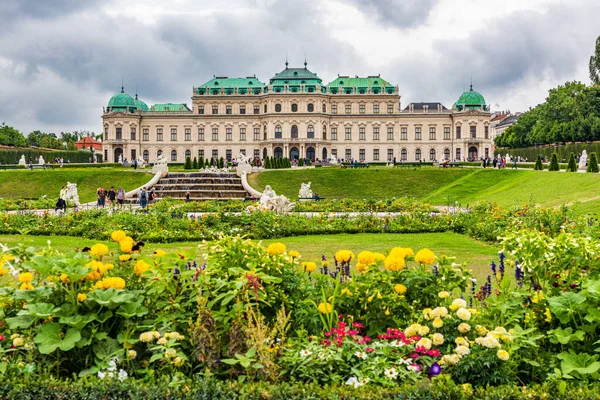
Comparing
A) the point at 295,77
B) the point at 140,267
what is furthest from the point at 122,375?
the point at 295,77

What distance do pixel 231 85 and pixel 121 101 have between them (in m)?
15.2

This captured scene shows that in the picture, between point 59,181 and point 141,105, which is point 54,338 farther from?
point 141,105

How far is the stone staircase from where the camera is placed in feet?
119

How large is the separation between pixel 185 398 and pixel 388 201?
20401mm

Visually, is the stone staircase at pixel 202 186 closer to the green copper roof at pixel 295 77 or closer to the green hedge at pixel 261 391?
the green hedge at pixel 261 391

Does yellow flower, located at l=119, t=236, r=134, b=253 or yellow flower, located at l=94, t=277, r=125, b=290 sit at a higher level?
yellow flower, located at l=119, t=236, r=134, b=253

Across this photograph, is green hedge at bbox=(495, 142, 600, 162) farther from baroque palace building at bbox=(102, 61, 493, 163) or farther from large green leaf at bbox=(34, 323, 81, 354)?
large green leaf at bbox=(34, 323, 81, 354)

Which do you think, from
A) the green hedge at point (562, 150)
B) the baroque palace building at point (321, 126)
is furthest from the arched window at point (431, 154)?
the green hedge at point (562, 150)

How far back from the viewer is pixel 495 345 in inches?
179

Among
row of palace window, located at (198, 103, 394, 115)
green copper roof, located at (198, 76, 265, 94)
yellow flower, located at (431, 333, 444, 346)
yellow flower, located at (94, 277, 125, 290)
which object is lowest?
yellow flower, located at (431, 333, 444, 346)

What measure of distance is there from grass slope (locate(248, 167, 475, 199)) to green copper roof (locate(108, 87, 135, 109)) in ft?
140

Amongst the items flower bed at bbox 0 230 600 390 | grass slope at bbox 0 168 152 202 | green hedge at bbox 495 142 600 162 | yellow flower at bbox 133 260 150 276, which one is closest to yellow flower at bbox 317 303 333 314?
flower bed at bbox 0 230 600 390

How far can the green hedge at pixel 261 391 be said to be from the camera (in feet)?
14.0

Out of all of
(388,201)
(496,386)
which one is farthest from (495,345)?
(388,201)
